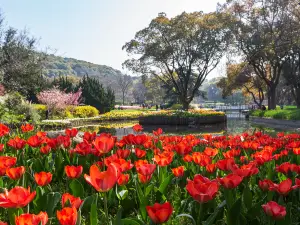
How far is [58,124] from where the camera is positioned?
19.1 metres

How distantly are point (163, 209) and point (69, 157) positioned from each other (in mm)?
2207

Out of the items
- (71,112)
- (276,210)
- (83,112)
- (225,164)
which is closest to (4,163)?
(225,164)

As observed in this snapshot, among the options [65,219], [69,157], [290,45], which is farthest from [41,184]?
[290,45]

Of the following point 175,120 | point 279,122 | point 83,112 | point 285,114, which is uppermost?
point 285,114

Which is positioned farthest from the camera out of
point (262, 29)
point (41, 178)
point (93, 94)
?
point (93, 94)

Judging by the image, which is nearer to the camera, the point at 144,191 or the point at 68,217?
the point at 68,217

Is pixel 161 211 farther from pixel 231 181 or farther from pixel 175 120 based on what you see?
pixel 175 120

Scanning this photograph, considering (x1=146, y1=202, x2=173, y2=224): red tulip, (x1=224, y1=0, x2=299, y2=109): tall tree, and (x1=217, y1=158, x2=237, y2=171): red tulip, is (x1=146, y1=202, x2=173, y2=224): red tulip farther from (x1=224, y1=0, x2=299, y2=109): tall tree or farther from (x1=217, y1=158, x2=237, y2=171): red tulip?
(x1=224, y1=0, x2=299, y2=109): tall tree

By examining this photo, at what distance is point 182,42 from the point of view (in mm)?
33156

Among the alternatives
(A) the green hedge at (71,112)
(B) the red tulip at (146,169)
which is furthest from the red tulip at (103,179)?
(A) the green hedge at (71,112)

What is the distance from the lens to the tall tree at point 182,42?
31266mm

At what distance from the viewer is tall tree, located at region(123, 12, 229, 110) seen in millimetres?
31266

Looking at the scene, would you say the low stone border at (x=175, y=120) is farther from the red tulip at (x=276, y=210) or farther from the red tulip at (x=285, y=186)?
the red tulip at (x=276, y=210)

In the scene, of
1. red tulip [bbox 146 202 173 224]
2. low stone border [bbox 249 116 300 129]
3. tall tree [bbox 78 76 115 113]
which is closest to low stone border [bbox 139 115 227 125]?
low stone border [bbox 249 116 300 129]
